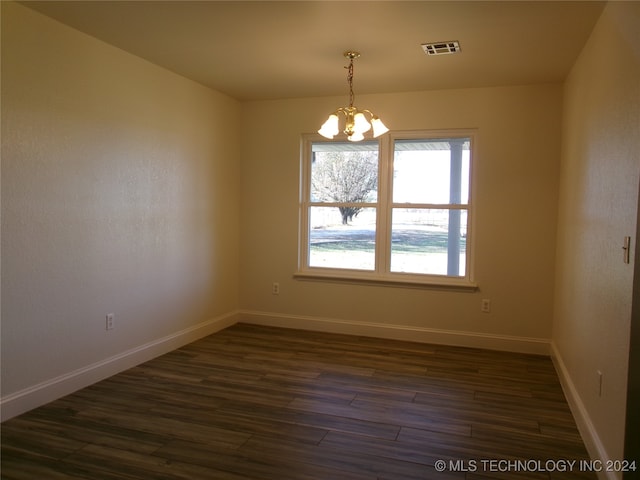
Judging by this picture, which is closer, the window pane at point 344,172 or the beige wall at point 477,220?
the beige wall at point 477,220

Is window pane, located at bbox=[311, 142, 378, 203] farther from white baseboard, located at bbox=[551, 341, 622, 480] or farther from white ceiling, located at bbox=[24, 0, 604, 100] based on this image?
white baseboard, located at bbox=[551, 341, 622, 480]

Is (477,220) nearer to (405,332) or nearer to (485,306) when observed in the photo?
(485,306)

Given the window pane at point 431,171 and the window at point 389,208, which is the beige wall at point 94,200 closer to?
the window at point 389,208

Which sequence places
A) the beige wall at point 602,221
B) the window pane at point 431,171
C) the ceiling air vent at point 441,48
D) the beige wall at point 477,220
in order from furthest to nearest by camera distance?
the window pane at point 431,171 → the beige wall at point 477,220 → the ceiling air vent at point 441,48 → the beige wall at point 602,221

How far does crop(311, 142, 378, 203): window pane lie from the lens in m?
4.98

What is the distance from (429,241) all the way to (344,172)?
118cm

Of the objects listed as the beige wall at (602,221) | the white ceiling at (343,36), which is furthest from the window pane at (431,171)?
the beige wall at (602,221)

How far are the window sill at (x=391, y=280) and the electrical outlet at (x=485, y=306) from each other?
147 millimetres

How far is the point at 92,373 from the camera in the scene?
345 cm

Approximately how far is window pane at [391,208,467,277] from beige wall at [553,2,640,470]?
1115 millimetres

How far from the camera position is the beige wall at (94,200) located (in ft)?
9.46

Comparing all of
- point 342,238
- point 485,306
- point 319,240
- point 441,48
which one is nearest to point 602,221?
point 441,48

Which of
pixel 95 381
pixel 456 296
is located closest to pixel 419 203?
pixel 456 296

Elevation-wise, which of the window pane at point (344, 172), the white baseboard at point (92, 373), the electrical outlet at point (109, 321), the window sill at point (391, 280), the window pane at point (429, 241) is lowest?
the white baseboard at point (92, 373)
